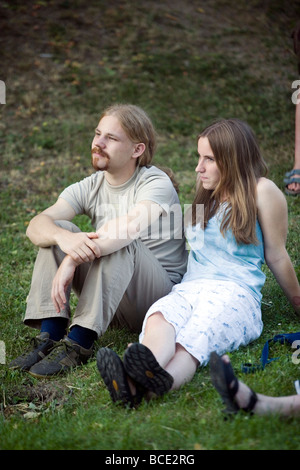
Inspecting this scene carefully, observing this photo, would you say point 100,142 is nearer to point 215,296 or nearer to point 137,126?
point 137,126

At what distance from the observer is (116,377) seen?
263cm

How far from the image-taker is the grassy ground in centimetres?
251

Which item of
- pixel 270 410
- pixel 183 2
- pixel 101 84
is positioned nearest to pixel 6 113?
pixel 101 84

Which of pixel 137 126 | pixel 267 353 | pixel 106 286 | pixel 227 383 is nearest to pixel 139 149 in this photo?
pixel 137 126

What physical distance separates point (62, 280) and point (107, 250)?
0.29 metres

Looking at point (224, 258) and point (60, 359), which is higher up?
point (224, 258)

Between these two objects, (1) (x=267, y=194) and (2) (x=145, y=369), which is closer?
(2) (x=145, y=369)

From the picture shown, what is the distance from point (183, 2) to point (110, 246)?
862 cm

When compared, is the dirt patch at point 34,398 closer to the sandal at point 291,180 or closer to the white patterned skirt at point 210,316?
the white patterned skirt at point 210,316

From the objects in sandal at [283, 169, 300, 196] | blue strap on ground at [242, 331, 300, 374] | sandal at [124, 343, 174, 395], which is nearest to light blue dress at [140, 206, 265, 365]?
blue strap on ground at [242, 331, 300, 374]

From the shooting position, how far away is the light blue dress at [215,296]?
299 centimetres

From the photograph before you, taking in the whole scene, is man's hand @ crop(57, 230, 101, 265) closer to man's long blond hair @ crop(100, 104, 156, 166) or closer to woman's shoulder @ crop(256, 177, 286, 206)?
man's long blond hair @ crop(100, 104, 156, 166)

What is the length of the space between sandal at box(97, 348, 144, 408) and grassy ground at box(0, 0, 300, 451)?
0.06m

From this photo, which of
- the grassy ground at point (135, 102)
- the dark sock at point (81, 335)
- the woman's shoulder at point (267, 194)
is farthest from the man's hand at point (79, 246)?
the woman's shoulder at point (267, 194)
